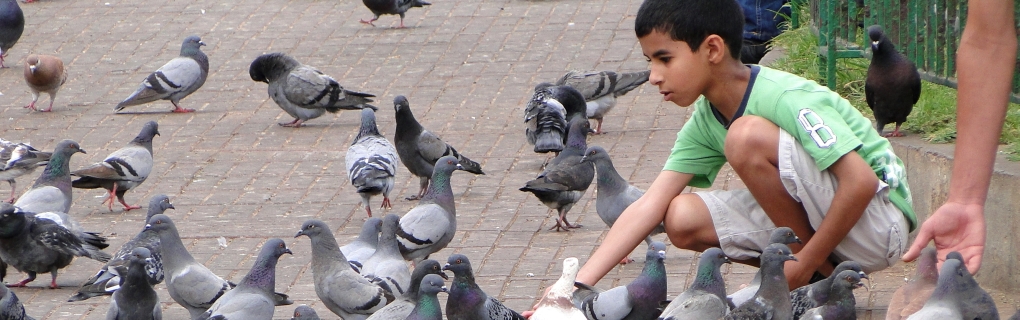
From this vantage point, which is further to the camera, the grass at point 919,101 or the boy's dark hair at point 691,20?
the grass at point 919,101

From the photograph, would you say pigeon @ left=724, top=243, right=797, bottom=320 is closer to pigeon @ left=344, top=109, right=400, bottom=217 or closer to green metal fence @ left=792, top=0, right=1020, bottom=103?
green metal fence @ left=792, top=0, right=1020, bottom=103

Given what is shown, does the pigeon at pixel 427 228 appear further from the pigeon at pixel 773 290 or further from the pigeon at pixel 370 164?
the pigeon at pixel 773 290

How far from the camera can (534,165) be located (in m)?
8.65

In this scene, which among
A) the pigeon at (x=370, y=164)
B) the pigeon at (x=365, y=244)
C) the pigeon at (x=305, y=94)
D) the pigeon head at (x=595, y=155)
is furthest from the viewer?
the pigeon at (x=305, y=94)

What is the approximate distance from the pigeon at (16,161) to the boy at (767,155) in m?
4.76

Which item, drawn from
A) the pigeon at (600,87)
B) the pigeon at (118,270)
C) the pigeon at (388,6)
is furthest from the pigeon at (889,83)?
the pigeon at (388,6)

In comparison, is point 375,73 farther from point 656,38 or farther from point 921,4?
point 656,38

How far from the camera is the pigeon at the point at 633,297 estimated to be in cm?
481

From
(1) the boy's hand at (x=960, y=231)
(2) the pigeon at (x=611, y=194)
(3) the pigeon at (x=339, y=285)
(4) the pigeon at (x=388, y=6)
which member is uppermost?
(1) the boy's hand at (x=960, y=231)

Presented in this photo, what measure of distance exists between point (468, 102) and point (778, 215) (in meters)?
6.06

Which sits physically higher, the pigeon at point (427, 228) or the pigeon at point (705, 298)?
the pigeon at point (705, 298)

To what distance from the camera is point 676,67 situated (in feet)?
14.3

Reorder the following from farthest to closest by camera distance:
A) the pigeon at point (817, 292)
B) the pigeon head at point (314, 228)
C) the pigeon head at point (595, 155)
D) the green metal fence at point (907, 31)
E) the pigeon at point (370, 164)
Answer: the pigeon at point (370, 164)
the pigeon head at point (595, 155)
the green metal fence at point (907, 31)
the pigeon head at point (314, 228)
the pigeon at point (817, 292)

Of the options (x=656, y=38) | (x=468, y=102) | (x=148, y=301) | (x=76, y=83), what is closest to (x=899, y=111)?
(x=656, y=38)
